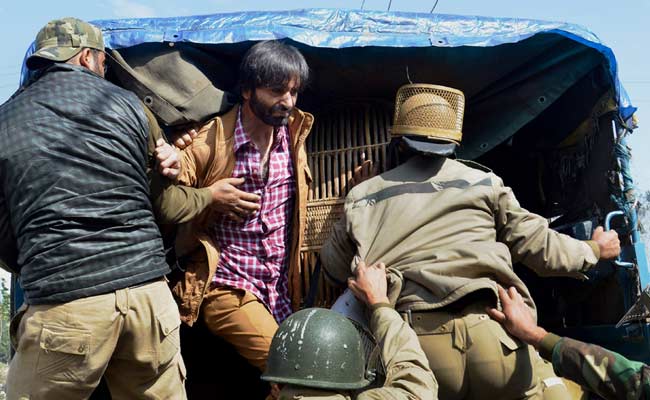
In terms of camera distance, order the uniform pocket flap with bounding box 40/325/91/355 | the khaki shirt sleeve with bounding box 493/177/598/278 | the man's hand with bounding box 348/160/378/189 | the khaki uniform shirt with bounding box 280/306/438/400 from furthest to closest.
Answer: the man's hand with bounding box 348/160/378/189 → the khaki shirt sleeve with bounding box 493/177/598/278 → the uniform pocket flap with bounding box 40/325/91/355 → the khaki uniform shirt with bounding box 280/306/438/400

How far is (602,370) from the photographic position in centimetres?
279

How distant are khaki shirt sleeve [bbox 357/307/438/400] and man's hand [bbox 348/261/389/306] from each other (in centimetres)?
13

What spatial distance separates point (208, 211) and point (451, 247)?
1182 mm

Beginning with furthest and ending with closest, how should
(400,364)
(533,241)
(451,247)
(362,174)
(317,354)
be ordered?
(362,174)
(533,241)
(451,247)
(400,364)
(317,354)

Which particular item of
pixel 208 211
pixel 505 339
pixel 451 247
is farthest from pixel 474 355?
pixel 208 211

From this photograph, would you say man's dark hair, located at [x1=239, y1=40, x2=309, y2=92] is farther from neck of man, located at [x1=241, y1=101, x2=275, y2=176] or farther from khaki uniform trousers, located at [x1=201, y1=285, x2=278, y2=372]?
khaki uniform trousers, located at [x1=201, y1=285, x2=278, y2=372]

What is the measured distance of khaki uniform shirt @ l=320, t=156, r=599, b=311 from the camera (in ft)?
10.9

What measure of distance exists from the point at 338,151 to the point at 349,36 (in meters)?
0.68

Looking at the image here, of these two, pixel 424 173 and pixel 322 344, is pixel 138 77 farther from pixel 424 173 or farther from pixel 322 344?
pixel 322 344

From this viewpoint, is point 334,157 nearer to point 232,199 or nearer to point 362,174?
point 362,174

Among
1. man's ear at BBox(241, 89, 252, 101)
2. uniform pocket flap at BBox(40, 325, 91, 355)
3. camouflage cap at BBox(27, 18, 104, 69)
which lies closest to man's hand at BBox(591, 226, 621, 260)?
man's ear at BBox(241, 89, 252, 101)

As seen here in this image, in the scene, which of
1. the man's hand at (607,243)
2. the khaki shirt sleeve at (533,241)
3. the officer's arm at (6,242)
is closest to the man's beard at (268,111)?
the khaki shirt sleeve at (533,241)

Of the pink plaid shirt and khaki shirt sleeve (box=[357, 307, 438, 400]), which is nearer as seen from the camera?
khaki shirt sleeve (box=[357, 307, 438, 400])

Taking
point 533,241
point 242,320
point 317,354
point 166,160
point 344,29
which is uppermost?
point 344,29
